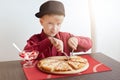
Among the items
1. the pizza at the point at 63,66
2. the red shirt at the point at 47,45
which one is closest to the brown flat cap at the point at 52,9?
the red shirt at the point at 47,45

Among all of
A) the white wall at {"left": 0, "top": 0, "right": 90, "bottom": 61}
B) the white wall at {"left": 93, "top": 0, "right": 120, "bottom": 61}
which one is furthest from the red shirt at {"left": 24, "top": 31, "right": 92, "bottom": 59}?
the white wall at {"left": 93, "top": 0, "right": 120, "bottom": 61}

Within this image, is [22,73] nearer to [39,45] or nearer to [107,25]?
[39,45]

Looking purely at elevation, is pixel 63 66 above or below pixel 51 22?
below

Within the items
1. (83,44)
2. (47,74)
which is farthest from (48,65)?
(83,44)

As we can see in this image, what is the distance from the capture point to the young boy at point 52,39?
43.2 inches

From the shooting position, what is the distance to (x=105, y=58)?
116 centimetres

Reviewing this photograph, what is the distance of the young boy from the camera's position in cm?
110

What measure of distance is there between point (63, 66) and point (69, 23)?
2.17 feet

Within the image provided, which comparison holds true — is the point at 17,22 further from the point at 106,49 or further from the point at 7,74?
the point at 106,49

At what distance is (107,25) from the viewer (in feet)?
5.64

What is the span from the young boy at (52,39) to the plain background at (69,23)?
294mm

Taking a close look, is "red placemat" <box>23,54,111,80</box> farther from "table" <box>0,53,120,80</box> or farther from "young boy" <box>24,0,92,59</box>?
"young boy" <box>24,0,92,59</box>

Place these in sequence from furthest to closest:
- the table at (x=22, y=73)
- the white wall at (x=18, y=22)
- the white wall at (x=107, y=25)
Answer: the white wall at (x=107, y=25), the white wall at (x=18, y=22), the table at (x=22, y=73)

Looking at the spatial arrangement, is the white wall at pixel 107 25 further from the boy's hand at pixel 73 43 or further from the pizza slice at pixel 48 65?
the pizza slice at pixel 48 65
